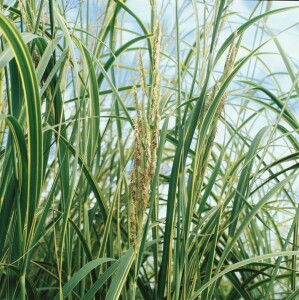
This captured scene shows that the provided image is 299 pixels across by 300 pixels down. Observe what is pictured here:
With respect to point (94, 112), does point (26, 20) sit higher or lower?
higher

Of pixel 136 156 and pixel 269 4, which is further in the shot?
pixel 269 4

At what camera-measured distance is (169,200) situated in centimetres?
136

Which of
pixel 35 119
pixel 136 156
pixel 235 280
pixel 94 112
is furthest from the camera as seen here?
pixel 235 280

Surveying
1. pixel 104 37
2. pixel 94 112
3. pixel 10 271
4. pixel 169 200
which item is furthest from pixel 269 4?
pixel 10 271

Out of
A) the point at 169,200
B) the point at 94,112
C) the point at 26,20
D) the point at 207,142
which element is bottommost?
the point at 169,200

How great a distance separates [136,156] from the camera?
1101mm

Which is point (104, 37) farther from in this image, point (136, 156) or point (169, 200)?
point (136, 156)

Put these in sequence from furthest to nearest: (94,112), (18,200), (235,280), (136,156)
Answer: (235,280)
(94,112)
(18,200)
(136,156)

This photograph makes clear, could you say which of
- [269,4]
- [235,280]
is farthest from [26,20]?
[269,4]

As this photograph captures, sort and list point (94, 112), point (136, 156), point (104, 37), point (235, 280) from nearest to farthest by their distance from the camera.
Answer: point (136, 156)
point (94, 112)
point (235, 280)
point (104, 37)

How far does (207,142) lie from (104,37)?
850 millimetres

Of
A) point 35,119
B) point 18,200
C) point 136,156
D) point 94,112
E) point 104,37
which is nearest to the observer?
point 136,156

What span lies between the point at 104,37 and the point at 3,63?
864 millimetres

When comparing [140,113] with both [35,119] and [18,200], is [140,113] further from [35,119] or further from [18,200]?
[18,200]
